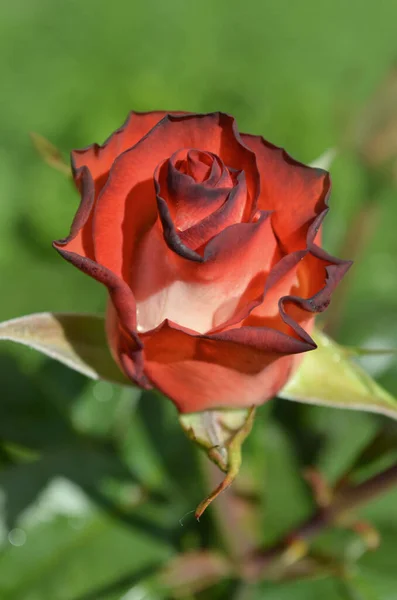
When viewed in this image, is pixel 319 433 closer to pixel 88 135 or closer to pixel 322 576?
pixel 322 576

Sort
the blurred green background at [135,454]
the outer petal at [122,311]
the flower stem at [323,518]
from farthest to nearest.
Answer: the blurred green background at [135,454], the flower stem at [323,518], the outer petal at [122,311]

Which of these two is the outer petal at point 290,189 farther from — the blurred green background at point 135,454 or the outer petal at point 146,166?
the blurred green background at point 135,454

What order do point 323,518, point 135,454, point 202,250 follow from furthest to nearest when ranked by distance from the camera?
point 135,454
point 323,518
point 202,250

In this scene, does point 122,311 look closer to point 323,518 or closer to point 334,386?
point 334,386

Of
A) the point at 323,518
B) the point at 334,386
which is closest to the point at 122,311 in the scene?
the point at 334,386

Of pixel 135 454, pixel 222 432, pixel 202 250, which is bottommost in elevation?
pixel 135 454

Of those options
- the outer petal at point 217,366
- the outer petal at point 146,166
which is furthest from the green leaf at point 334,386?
the outer petal at point 146,166

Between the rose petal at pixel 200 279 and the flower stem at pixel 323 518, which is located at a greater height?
the rose petal at pixel 200 279
